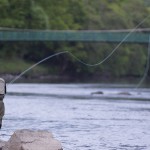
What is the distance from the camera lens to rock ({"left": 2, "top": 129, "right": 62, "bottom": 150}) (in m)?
24.4

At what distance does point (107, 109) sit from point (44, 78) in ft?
162

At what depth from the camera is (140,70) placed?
116 meters

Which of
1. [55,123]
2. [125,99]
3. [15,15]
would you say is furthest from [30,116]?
[15,15]

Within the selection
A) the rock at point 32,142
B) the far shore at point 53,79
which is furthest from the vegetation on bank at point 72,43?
the rock at point 32,142

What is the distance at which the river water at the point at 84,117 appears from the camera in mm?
31188

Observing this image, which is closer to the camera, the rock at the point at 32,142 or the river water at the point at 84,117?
the rock at the point at 32,142

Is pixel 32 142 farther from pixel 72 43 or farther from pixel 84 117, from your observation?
pixel 72 43

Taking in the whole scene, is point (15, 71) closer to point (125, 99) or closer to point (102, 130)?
point (125, 99)

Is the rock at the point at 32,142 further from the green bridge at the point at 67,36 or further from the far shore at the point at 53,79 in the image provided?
the green bridge at the point at 67,36

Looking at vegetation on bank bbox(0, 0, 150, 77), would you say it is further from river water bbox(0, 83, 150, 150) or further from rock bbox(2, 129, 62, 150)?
rock bbox(2, 129, 62, 150)

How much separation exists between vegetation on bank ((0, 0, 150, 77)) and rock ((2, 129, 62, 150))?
A: 66755mm

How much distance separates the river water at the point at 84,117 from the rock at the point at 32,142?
3.57m

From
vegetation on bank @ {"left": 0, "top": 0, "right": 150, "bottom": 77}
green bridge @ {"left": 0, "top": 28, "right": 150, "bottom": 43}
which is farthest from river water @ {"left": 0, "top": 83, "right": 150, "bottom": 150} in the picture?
vegetation on bank @ {"left": 0, "top": 0, "right": 150, "bottom": 77}

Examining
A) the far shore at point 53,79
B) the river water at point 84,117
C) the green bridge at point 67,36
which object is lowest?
the far shore at point 53,79
